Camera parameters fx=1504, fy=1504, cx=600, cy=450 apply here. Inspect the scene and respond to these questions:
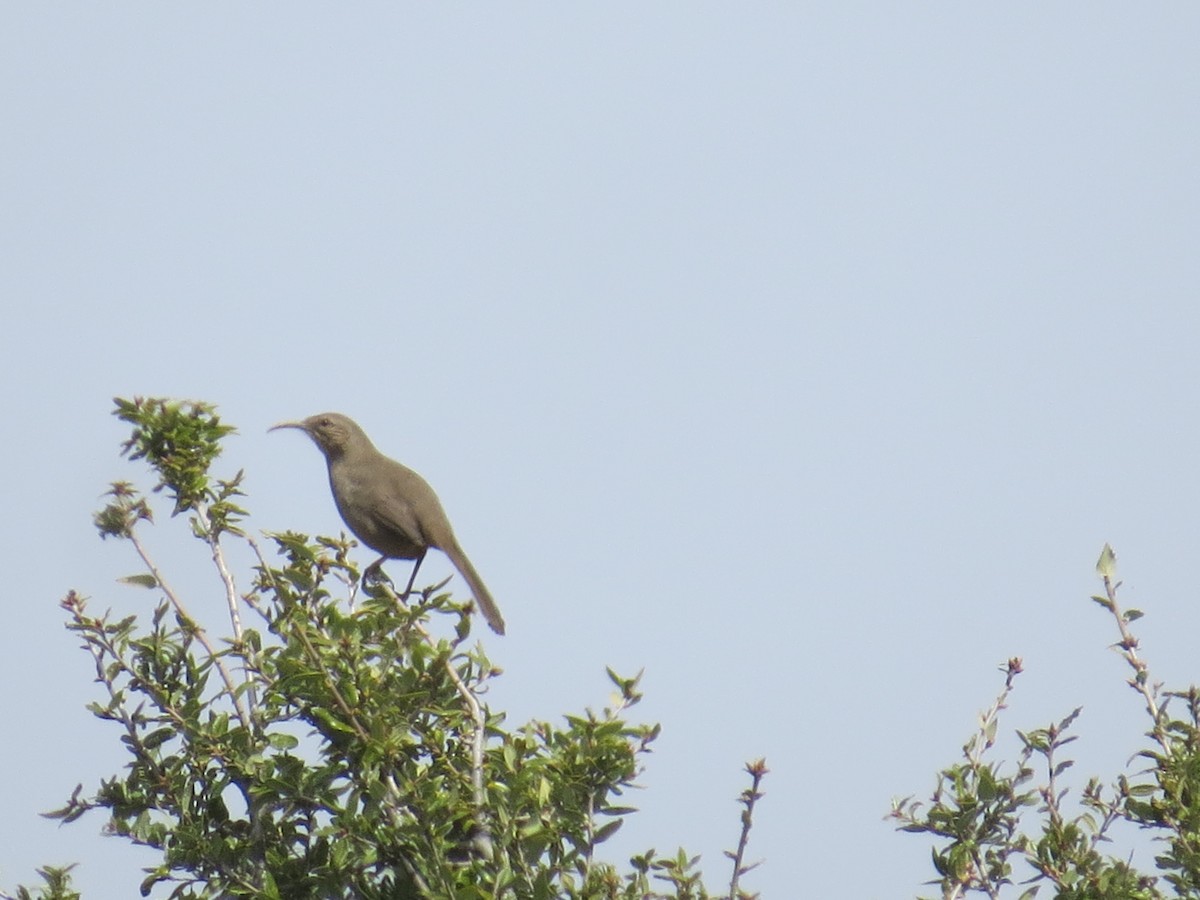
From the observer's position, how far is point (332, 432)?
965 centimetres

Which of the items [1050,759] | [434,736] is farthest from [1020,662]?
[434,736]

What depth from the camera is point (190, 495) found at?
5.23 meters

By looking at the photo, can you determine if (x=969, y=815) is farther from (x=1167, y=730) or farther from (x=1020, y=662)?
(x=1167, y=730)

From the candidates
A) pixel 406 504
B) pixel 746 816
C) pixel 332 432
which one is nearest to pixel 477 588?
pixel 406 504

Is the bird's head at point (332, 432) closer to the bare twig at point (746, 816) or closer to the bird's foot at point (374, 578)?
the bird's foot at point (374, 578)

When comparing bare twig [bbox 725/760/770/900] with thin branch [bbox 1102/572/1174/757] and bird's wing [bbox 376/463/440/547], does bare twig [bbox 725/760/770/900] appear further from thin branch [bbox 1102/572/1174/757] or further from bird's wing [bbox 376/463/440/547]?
bird's wing [bbox 376/463/440/547]

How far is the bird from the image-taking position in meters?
8.66

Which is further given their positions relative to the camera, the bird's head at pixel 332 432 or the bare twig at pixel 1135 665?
the bird's head at pixel 332 432

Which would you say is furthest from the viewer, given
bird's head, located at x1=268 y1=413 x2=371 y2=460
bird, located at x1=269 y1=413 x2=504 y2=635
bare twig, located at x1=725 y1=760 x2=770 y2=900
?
bird's head, located at x1=268 y1=413 x2=371 y2=460

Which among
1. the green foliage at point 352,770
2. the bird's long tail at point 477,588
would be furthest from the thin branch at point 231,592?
the bird's long tail at point 477,588

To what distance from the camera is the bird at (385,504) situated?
28.4ft

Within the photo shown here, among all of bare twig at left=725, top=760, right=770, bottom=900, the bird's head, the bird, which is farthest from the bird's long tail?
bare twig at left=725, top=760, right=770, bottom=900

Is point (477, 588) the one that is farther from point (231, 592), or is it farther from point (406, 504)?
point (231, 592)

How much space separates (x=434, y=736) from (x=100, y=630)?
1.13 metres
